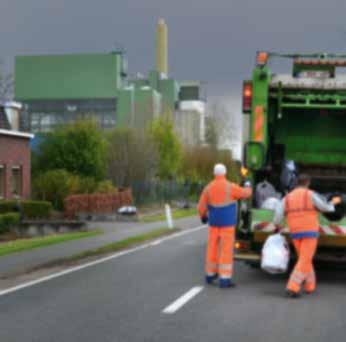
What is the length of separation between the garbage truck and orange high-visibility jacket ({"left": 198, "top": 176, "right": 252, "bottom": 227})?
0.59 metres

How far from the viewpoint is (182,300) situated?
10648mm

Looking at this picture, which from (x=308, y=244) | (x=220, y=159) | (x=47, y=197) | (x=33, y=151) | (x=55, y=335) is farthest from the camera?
(x=220, y=159)

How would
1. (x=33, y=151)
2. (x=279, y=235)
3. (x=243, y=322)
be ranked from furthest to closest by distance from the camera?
(x=33, y=151) < (x=279, y=235) < (x=243, y=322)

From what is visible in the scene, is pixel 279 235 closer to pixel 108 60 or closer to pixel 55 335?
pixel 55 335

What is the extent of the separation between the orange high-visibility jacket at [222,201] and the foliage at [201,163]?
61622mm

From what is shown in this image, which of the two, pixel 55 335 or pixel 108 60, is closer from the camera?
pixel 55 335

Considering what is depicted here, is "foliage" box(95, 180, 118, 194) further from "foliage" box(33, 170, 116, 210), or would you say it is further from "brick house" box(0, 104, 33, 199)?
"brick house" box(0, 104, 33, 199)

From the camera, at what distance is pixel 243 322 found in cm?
900

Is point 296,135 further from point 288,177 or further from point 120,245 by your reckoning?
point 120,245

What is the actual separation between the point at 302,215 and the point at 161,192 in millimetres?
43622

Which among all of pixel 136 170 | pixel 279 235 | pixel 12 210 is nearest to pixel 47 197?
pixel 12 210

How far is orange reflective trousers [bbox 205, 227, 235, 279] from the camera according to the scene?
467 inches

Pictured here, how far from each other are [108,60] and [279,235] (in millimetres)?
80304

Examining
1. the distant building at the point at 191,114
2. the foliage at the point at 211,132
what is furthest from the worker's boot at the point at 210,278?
the distant building at the point at 191,114
